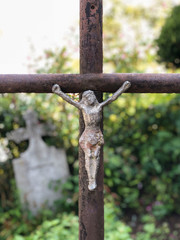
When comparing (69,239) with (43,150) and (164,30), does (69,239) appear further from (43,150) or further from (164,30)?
(164,30)

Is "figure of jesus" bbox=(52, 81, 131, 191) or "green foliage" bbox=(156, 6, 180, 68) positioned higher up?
"green foliage" bbox=(156, 6, 180, 68)

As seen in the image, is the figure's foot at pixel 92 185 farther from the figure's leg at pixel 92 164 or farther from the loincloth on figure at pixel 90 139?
the loincloth on figure at pixel 90 139

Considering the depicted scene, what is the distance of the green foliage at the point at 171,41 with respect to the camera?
3.59 meters

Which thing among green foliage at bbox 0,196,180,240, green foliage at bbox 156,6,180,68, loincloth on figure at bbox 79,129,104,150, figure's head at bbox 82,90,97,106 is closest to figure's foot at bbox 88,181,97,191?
loincloth on figure at bbox 79,129,104,150

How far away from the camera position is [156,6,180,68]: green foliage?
3.59 metres

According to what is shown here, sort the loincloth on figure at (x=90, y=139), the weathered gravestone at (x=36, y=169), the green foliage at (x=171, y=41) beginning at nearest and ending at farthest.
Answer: the loincloth on figure at (x=90, y=139), the weathered gravestone at (x=36, y=169), the green foliage at (x=171, y=41)

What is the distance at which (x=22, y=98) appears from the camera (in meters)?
2.64

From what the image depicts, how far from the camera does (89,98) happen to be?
98cm

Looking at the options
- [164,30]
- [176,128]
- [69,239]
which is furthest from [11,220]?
[164,30]

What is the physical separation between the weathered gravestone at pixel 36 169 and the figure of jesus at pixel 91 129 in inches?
59.2

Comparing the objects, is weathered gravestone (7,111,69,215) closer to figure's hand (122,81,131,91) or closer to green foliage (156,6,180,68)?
figure's hand (122,81,131,91)

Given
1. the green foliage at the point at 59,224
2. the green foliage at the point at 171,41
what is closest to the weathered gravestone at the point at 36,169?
the green foliage at the point at 59,224

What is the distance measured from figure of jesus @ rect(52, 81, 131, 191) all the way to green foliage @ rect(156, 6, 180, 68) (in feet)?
9.56

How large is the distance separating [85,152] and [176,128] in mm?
1904
